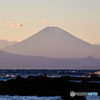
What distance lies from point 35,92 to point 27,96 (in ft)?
12.3

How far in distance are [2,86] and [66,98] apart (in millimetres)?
22295

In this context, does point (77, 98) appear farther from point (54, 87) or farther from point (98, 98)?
point (54, 87)

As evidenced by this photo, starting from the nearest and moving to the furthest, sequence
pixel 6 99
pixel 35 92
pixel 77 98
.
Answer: pixel 77 98
pixel 6 99
pixel 35 92

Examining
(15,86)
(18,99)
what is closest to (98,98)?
(18,99)

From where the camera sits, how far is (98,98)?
177 ft

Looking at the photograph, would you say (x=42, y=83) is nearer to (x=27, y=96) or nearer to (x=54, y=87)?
(x=54, y=87)

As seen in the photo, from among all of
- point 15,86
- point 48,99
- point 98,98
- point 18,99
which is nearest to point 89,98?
point 98,98

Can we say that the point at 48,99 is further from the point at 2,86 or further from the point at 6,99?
the point at 2,86

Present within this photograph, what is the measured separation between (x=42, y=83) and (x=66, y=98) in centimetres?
2624

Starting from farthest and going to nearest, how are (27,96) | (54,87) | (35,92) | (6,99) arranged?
(54,87) < (35,92) < (27,96) < (6,99)

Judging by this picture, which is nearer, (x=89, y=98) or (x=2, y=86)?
(x=89, y=98)

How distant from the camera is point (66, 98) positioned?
44094mm

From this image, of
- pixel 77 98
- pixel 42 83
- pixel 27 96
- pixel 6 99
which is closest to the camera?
pixel 77 98

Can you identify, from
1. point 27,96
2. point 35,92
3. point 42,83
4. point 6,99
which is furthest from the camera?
point 42,83
